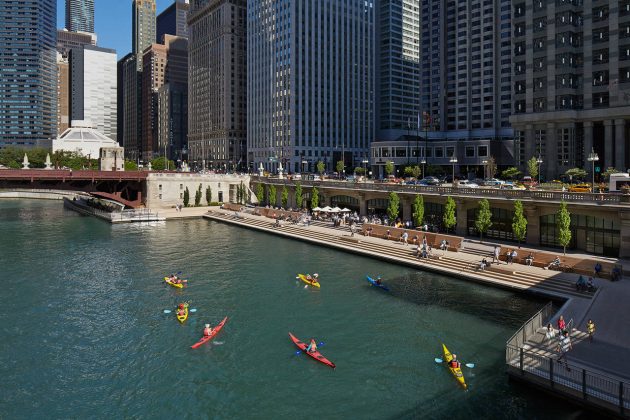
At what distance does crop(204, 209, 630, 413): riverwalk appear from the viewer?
2656 centimetres

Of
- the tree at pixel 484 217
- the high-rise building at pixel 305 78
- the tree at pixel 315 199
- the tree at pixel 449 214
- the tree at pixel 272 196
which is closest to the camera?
the tree at pixel 484 217

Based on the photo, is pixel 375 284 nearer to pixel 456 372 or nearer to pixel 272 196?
pixel 456 372

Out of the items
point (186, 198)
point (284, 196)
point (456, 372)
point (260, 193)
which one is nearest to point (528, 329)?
point (456, 372)

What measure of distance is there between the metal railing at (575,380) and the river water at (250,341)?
1.03 metres

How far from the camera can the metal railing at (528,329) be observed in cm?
2936

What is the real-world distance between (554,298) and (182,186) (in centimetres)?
8677

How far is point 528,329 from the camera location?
30781 millimetres

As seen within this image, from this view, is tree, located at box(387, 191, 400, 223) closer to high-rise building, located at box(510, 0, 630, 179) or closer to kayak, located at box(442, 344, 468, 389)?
kayak, located at box(442, 344, 468, 389)

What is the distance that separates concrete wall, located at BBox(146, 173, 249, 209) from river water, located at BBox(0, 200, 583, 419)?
4769 cm

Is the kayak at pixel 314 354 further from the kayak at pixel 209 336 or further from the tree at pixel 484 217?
the tree at pixel 484 217

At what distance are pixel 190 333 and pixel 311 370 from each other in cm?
1045

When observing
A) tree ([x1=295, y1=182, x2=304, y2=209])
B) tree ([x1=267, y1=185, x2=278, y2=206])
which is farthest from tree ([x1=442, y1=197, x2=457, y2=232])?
tree ([x1=267, y1=185, x2=278, y2=206])

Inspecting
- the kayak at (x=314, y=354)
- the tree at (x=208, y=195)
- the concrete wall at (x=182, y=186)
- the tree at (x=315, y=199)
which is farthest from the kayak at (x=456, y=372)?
the tree at (x=208, y=195)

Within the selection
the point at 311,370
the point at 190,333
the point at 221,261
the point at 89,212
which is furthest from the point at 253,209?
the point at 311,370
